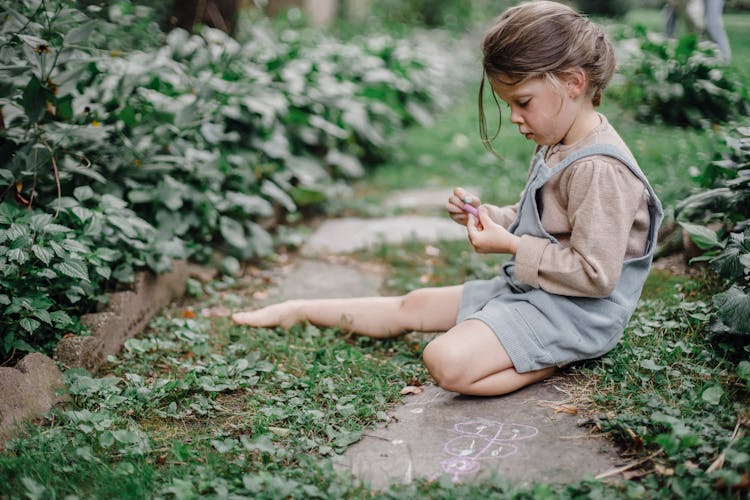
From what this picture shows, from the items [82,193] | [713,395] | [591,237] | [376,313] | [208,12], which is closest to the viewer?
[713,395]

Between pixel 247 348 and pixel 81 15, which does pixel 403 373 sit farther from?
pixel 81 15

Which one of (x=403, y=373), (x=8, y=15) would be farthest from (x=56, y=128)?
(x=403, y=373)

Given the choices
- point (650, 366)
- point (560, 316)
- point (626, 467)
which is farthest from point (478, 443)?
point (650, 366)

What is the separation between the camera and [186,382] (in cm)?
225

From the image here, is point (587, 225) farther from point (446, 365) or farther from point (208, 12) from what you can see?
point (208, 12)

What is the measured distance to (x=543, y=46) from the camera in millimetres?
2043

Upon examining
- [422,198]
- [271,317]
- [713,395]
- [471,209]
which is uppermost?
[471,209]

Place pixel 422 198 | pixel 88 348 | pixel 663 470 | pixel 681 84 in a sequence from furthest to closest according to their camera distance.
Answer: pixel 681 84 → pixel 422 198 → pixel 88 348 → pixel 663 470

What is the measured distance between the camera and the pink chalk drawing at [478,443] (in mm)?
1822

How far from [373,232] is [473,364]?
6.83 ft

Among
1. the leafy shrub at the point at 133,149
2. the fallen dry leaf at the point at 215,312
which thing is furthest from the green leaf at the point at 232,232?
the fallen dry leaf at the point at 215,312

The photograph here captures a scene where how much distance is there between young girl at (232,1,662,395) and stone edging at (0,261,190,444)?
1.18 m

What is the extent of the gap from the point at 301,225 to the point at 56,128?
1826 millimetres

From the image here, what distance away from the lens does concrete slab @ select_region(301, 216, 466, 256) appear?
3.90 metres
